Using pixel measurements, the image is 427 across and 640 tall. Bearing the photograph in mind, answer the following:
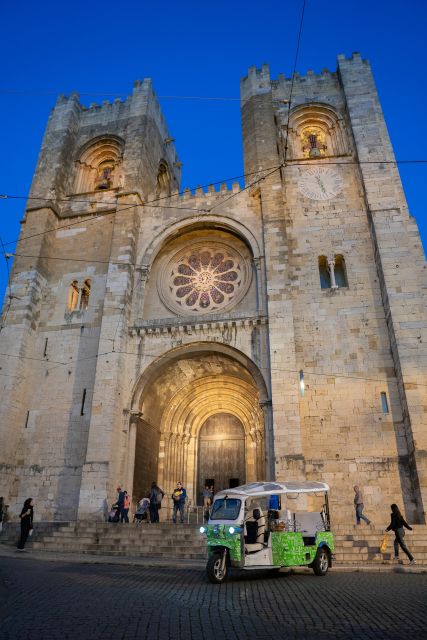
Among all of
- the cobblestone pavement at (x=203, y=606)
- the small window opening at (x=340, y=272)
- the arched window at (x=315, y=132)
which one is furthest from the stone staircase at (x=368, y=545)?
the arched window at (x=315, y=132)

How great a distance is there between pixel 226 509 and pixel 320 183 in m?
13.6

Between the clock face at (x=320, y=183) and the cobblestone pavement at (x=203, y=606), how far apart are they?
43.3 feet

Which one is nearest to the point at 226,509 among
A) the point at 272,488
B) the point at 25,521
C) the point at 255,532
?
the point at 255,532

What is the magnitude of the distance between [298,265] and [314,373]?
4075 mm

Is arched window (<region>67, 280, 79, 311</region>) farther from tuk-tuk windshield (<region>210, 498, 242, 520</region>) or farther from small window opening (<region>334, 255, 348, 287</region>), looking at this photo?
tuk-tuk windshield (<region>210, 498, 242, 520</region>)

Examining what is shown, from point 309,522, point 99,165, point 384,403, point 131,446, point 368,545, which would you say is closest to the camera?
point 309,522

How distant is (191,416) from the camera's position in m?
18.2

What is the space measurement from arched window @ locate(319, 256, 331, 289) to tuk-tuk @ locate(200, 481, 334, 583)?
8.99 m

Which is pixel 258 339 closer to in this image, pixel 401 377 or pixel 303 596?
pixel 401 377

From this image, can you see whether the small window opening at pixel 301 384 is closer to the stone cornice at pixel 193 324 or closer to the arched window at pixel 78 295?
the stone cornice at pixel 193 324

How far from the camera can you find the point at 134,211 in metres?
17.7

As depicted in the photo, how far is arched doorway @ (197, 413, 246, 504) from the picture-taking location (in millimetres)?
17719

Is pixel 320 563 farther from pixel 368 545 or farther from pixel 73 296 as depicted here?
pixel 73 296

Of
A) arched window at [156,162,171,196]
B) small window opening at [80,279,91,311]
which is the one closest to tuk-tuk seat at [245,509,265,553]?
small window opening at [80,279,91,311]
